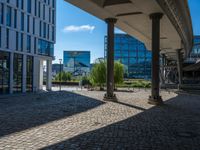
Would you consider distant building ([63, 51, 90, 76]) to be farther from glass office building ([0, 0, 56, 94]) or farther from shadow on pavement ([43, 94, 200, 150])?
shadow on pavement ([43, 94, 200, 150])

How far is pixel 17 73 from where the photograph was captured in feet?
124

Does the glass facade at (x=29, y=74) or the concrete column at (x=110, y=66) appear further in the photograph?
the glass facade at (x=29, y=74)

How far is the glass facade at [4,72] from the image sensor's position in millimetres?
34362

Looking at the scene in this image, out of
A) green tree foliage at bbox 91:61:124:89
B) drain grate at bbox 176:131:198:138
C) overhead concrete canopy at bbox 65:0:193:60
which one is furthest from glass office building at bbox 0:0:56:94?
drain grate at bbox 176:131:198:138

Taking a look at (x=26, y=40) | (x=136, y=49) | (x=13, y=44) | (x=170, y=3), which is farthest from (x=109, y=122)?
(x=136, y=49)

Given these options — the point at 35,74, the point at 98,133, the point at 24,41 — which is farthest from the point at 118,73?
the point at 98,133

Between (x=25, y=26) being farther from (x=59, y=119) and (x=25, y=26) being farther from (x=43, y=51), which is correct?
(x=59, y=119)

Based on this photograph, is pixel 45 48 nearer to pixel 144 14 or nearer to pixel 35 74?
pixel 35 74

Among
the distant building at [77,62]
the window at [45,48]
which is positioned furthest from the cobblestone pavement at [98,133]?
the distant building at [77,62]

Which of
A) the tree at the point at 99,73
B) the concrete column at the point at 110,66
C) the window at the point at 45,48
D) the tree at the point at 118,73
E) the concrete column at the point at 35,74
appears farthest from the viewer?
the tree at the point at 118,73

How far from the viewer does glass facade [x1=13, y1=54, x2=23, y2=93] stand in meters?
37.2

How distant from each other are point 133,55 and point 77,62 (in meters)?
47.1

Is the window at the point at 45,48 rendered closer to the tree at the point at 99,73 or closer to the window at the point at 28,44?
the window at the point at 28,44

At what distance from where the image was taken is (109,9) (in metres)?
24.2
